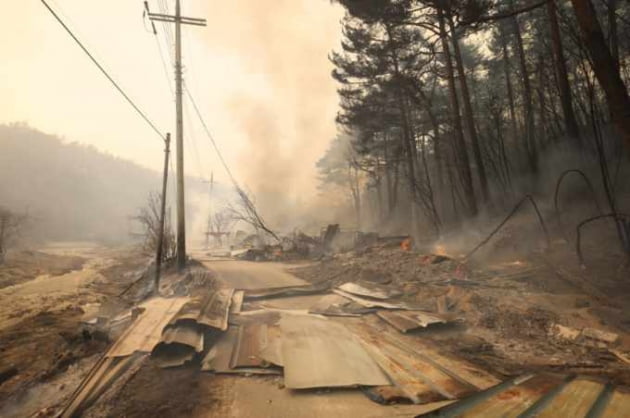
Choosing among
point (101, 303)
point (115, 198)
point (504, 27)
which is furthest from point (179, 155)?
point (115, 198)

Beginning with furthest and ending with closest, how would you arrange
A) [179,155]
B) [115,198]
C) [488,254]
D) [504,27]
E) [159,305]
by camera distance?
[115,198], [504,27], [179,155], [488,254], [159,305]

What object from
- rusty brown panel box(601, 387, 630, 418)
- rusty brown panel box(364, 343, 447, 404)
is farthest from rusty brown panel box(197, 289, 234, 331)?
rusty brown panel box(601, 387, 630, 418)

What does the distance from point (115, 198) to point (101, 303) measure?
192 feet

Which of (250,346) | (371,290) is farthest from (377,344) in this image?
(371,290)

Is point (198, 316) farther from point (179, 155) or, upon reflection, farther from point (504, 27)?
point (504, 27)

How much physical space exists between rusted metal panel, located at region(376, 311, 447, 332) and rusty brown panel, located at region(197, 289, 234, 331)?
10.1 ft

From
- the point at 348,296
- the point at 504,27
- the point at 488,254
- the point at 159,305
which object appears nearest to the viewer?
the point at 159,305

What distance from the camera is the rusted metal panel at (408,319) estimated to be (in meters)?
5.62

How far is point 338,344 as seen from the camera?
16.1ft

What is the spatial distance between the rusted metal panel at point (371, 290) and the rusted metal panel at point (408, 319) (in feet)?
3.91

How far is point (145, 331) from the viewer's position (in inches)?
219

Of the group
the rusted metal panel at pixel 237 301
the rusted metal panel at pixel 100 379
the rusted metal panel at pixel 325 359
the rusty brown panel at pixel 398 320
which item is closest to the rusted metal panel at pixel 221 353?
the rusted metal panel at pixel 325 359

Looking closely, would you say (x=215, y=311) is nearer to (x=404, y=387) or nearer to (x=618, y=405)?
(x=404, y=387)

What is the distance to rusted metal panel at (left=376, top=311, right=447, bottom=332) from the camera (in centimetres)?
562
